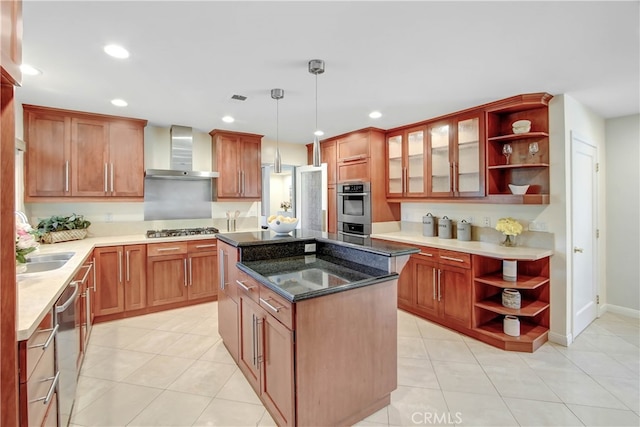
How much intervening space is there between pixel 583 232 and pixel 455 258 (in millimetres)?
1400

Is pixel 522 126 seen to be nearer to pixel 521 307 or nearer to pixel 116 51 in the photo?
pixel 521 307

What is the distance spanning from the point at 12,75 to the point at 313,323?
162 centimetres

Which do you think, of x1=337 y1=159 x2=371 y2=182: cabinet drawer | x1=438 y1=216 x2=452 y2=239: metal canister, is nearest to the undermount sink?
x1=337 y1=159 x2=371 y2=182: cabinet drawer

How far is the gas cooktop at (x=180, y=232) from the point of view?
396cm

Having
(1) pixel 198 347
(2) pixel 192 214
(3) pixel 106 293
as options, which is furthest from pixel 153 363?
(2) pixel 192 214

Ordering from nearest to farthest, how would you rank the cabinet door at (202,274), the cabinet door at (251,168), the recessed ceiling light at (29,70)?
the recessed ceiling light at (29,70), the cabinet door at (202,274), the cabinet door at (251,168)

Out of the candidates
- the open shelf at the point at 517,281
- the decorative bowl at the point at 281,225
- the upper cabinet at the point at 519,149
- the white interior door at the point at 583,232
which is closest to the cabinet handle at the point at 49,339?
the decorative bowl at the point at 281,225

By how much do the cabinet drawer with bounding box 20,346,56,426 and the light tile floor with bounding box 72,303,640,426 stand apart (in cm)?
67

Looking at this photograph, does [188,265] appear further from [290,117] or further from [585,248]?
[585,248]

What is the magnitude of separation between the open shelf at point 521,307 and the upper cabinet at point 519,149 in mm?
1024

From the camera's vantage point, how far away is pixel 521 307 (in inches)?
121

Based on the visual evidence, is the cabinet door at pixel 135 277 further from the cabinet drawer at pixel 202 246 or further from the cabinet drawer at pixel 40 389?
the cabinet drawer at pixel 40 389

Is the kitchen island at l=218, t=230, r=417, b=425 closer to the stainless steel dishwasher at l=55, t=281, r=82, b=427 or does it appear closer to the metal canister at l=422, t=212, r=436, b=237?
the stainless steel dishwasher at l=55, t=281, r=82, b=427

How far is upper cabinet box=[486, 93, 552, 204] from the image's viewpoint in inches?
120
